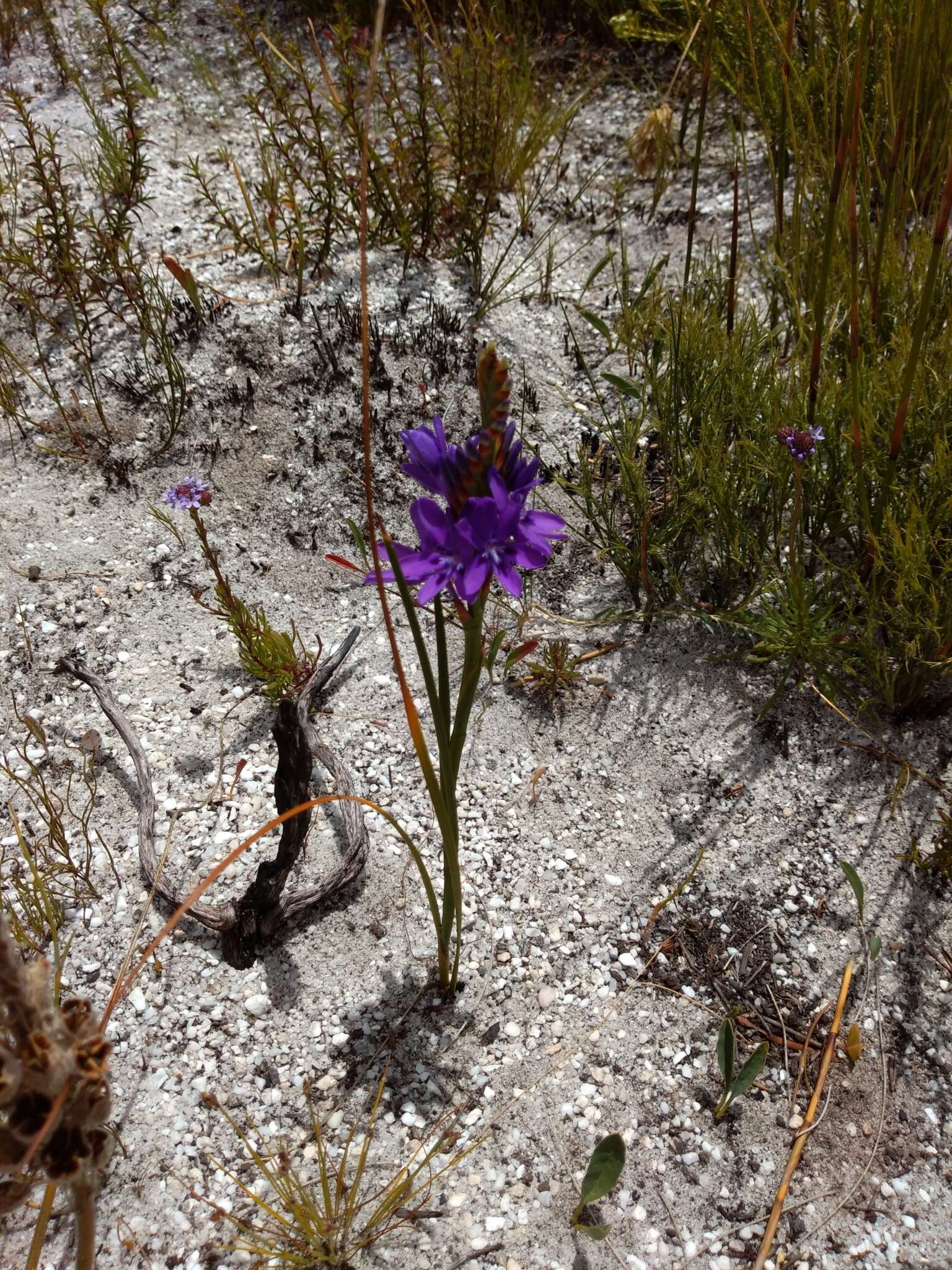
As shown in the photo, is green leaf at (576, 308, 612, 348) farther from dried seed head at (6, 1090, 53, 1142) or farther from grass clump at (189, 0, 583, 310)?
dried seed head at (6, 1090, 53, 1142)

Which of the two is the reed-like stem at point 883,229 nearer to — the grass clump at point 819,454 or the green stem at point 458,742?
the grass clump at point 819,454

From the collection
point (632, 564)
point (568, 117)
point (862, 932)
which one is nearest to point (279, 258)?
point (568, 117)

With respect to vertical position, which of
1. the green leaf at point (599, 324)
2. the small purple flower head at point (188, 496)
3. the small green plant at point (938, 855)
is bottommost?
the small green plant at point (938, 855)

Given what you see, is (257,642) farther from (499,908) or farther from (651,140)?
(651,140)

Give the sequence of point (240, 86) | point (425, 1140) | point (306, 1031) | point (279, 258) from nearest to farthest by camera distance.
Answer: point (425, 1140) → point (306, 1031) → point (279, 258) → point (240, 86)

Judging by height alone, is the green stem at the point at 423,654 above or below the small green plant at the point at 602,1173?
above

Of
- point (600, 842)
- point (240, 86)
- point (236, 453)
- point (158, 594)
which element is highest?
point (240, 86)

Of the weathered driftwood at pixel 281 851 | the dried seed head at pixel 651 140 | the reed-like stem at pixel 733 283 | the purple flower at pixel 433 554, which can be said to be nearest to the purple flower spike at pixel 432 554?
the purple flower at pixel 433 554

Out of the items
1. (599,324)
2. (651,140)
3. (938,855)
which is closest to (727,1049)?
(938,855)

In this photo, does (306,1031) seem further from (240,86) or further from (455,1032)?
(240,86)
